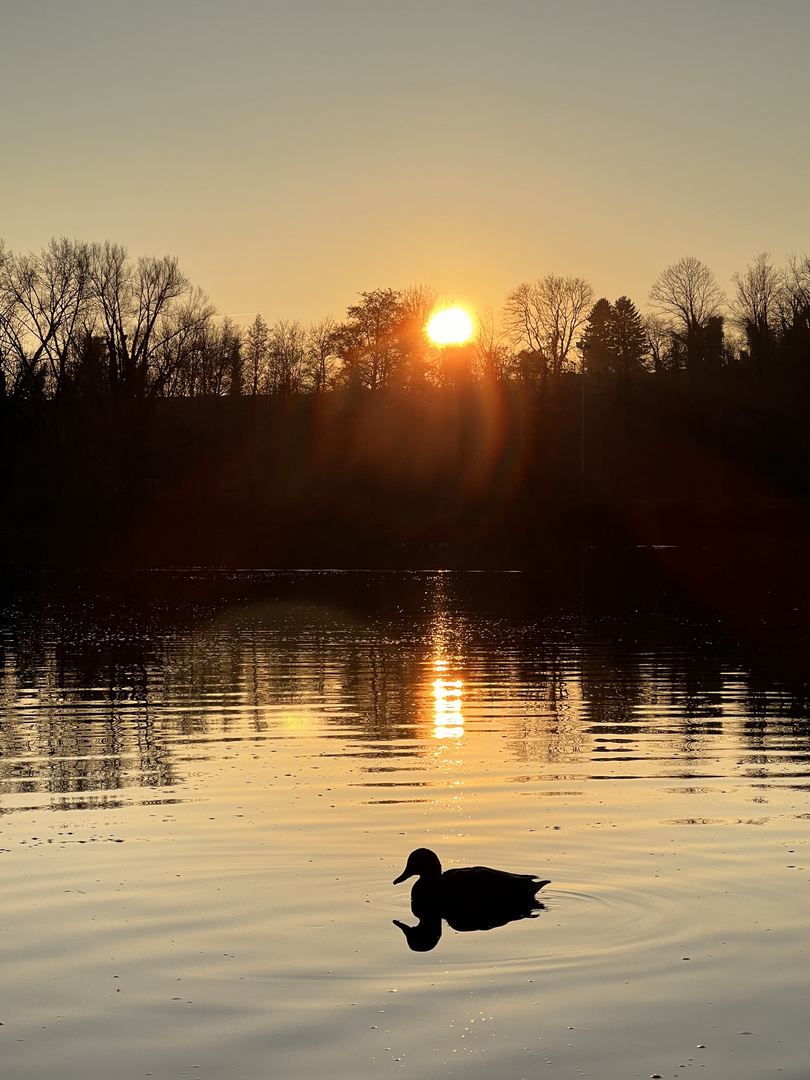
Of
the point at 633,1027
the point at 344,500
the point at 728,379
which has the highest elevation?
the point at 728,379

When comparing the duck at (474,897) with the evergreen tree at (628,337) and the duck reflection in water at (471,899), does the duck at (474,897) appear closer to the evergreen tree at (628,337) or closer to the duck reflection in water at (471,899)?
the duck reflection in water at (471,899)

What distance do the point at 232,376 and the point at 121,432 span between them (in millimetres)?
15818

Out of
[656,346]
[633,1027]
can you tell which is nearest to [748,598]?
[633,1027]

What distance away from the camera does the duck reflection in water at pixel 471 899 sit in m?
9.75

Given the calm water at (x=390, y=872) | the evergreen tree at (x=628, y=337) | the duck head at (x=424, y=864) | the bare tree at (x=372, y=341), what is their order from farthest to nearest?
the evergreen tree at (x=628, y=337) → the bare tree at (x=372, y=341) → the duck head at (x=424, y=864) → the calm water at (x=390, y=872)

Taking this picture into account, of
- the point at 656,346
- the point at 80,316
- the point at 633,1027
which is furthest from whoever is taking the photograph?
the point at 656,346

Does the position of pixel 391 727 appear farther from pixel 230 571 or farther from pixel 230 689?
pixel 230 571

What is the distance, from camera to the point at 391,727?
19547 mm

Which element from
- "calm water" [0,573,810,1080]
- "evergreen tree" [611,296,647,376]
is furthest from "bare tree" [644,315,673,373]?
"calm water" [0,573,810,1080]

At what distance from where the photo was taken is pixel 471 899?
9.85 meters

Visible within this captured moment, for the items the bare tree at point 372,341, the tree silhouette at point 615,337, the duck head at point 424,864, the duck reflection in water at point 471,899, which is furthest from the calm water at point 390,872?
the tree silhouette at point 615,337

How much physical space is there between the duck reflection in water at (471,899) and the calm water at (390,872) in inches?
5.9

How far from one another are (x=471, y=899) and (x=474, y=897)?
32 mm

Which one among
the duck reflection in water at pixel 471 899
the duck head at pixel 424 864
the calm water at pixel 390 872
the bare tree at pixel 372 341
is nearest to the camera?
the calm water at pixel 390 872
